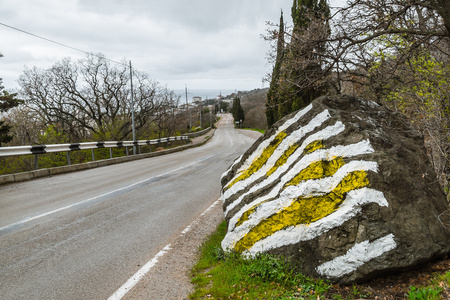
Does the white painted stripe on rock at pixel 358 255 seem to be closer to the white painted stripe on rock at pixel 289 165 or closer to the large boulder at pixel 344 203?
the large boulder at pixel 344 203

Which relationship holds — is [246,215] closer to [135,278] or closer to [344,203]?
[344,203]

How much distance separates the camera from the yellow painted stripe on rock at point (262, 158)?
198 inches

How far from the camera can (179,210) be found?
6.43m

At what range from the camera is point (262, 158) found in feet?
16.9

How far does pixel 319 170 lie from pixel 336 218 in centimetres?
76

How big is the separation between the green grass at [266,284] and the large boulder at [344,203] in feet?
0.41

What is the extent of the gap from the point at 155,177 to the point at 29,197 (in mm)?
4075

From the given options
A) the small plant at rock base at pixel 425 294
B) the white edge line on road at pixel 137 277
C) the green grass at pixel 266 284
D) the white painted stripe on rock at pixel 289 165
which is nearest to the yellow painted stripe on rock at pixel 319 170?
the white painted stripe on rock at pixel 289 165

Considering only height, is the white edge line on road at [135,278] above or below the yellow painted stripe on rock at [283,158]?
below

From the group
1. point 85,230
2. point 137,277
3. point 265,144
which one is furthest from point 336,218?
point 85,230

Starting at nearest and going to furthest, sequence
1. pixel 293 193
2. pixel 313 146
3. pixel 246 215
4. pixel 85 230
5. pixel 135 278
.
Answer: pixel 135 278 → pixel 293 193 → pixel 246 215 → pixel 313 146 → pixel 85 230

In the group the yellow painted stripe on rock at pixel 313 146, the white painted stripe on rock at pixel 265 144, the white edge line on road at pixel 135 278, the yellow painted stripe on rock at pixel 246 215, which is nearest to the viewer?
the white edge line on road at pixel 135 278

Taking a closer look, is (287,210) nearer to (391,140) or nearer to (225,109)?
(391,140)

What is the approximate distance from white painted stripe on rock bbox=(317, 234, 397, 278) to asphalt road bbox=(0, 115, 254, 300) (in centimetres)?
254
